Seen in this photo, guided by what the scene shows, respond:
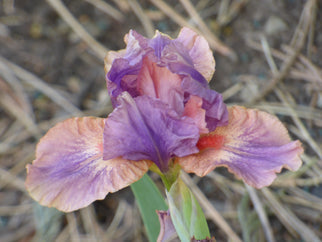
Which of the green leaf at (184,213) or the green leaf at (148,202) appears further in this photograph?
the green leaf at (148,202)

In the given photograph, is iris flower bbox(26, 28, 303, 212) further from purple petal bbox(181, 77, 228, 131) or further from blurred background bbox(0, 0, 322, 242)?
blurred background bbox(0, 0, 322, 242)

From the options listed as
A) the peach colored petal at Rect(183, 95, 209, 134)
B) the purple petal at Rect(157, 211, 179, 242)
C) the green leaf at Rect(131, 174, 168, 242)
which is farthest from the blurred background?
the peach colored petal at Rect(183, 95, 209, 134)

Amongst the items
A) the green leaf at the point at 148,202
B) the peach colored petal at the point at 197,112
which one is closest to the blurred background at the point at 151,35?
the green leaf at the point at 148,202

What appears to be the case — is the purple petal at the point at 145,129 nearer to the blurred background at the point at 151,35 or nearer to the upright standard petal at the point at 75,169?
the upright standard petal at the point at 75,169

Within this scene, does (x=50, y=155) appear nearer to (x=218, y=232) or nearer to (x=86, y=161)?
(x=86, y=161)

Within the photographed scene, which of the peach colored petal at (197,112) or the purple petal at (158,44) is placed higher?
the purple petal at (158,44)

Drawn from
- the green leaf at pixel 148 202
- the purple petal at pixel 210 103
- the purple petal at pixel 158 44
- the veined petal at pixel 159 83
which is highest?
the purple petal at pixel 158 44

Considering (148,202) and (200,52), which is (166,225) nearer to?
(148,202)

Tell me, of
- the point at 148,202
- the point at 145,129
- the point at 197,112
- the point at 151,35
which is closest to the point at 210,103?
the point at 197,112
